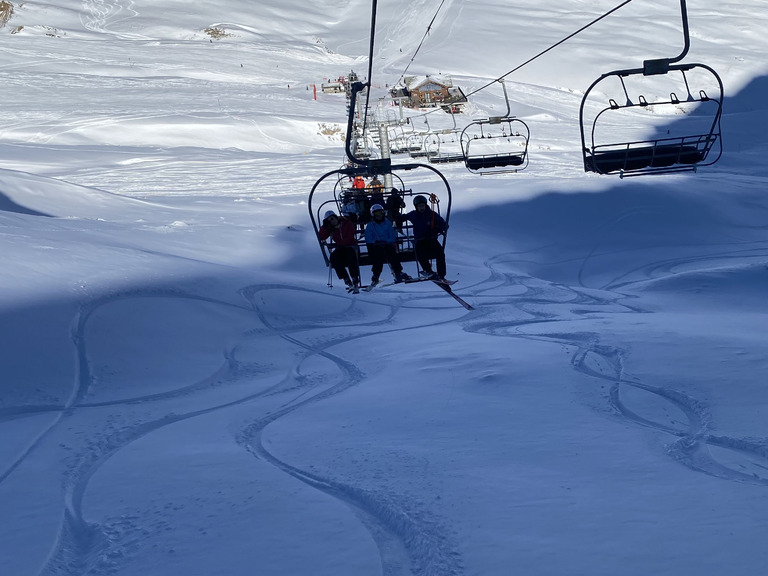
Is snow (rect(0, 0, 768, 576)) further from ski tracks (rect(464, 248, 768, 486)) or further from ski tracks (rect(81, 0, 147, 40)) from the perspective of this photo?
ski tracks (rect(81, 0, 147, 40))

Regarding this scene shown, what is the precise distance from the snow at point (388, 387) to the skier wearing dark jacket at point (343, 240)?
1.37 metres

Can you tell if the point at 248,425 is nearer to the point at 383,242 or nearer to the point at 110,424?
the point at 110,424

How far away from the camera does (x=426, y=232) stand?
34.3 feet

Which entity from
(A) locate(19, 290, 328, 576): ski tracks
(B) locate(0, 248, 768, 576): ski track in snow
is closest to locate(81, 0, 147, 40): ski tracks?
(B) locate(0, 248, 768, 576): ski track in snow

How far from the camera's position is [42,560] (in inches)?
232

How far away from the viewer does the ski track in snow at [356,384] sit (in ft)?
19.7

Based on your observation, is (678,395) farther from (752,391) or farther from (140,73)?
(140,73)

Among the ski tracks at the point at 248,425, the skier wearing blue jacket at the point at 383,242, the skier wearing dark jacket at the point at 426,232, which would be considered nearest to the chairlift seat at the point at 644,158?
the skier wearing dark jacket at the point at 426,232

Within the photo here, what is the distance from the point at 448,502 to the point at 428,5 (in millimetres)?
84046

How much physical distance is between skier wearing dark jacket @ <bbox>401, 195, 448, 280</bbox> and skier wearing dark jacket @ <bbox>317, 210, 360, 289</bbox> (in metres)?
0.68

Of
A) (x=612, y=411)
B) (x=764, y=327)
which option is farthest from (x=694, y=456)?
(x=764, y=327)

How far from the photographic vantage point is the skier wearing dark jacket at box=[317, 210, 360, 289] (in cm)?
1052

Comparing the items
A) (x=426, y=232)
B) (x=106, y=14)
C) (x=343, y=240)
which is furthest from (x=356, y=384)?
(x=106, y=14)

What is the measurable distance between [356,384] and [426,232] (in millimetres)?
2034
